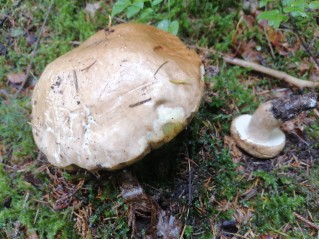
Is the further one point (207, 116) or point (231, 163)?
point (207, 116)

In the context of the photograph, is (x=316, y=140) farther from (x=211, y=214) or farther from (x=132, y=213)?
(x=132, y=213)

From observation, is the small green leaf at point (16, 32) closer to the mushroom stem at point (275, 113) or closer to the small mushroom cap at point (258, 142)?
the small mushroom cap at point (258, 142)

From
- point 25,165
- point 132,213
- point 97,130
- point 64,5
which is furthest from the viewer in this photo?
point 64,5

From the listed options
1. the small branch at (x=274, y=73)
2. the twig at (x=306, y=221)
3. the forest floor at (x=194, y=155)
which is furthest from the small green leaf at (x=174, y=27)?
the twig at (x=306, y=221)

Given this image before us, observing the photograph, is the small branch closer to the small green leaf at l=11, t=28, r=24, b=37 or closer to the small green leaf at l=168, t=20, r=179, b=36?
the small green leaf at l=168, t=20, r=179, b=36

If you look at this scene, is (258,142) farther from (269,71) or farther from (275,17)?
(275,17)

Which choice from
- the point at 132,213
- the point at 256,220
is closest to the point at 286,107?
the point at 256,220
